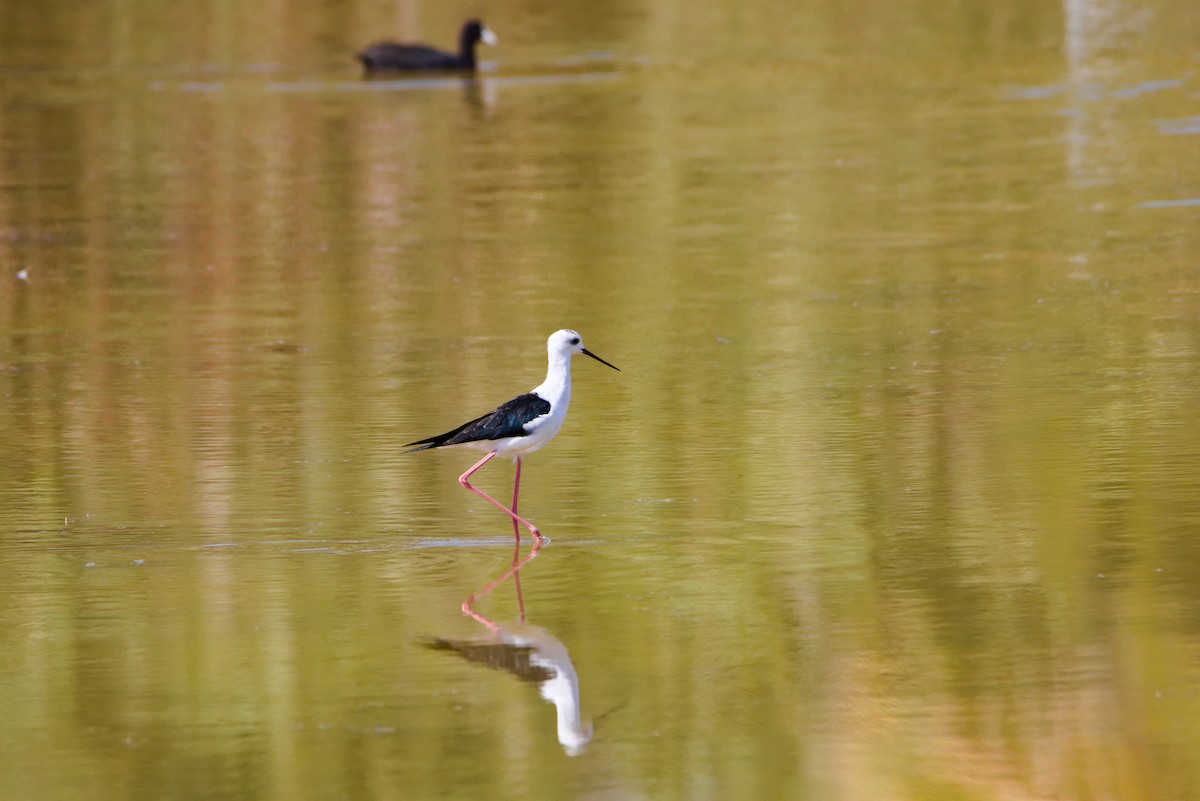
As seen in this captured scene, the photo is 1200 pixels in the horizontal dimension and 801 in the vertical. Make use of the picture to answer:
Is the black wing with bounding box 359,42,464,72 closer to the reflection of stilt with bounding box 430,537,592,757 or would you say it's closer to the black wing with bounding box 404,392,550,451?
the black wing with bounding box 404,392,550,451

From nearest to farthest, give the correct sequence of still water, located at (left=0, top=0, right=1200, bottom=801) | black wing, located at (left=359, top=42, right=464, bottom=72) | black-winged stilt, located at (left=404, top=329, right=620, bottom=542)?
still water, located at (left=0, top=0, right=1200, bottom=801) → black-winged stilt, located at (left=404, top=329, right=620, bottom=542) → black wing, located at (left=359, top=42, right=464, bottom=72)

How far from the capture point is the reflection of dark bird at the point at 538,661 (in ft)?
22.7

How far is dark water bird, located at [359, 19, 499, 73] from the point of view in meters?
31.6

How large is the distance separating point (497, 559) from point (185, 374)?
178 inches

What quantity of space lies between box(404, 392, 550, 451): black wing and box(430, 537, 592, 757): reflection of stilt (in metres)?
1.14

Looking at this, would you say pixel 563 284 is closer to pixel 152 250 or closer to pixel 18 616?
pixel 152 250

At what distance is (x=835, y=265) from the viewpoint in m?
15.7

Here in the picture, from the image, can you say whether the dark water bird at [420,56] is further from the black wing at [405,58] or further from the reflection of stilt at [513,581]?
the reflection of stilt at [513,581]

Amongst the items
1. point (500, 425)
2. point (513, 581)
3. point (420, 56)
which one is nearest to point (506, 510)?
point (500, 425)

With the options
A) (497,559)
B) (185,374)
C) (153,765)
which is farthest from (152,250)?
(153,765)

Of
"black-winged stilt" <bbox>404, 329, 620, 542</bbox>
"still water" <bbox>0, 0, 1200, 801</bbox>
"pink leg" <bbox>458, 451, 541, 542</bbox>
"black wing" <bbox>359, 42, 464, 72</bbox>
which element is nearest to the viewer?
"still water" <bbox>0, 0, 1200, 801</bbox>

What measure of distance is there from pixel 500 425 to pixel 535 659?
6.15 ft

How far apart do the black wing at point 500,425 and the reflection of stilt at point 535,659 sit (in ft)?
3.74

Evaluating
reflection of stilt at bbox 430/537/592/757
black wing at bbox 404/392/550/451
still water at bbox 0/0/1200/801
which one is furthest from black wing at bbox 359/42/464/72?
reflection of stilt at bbox 430/537/592/757
